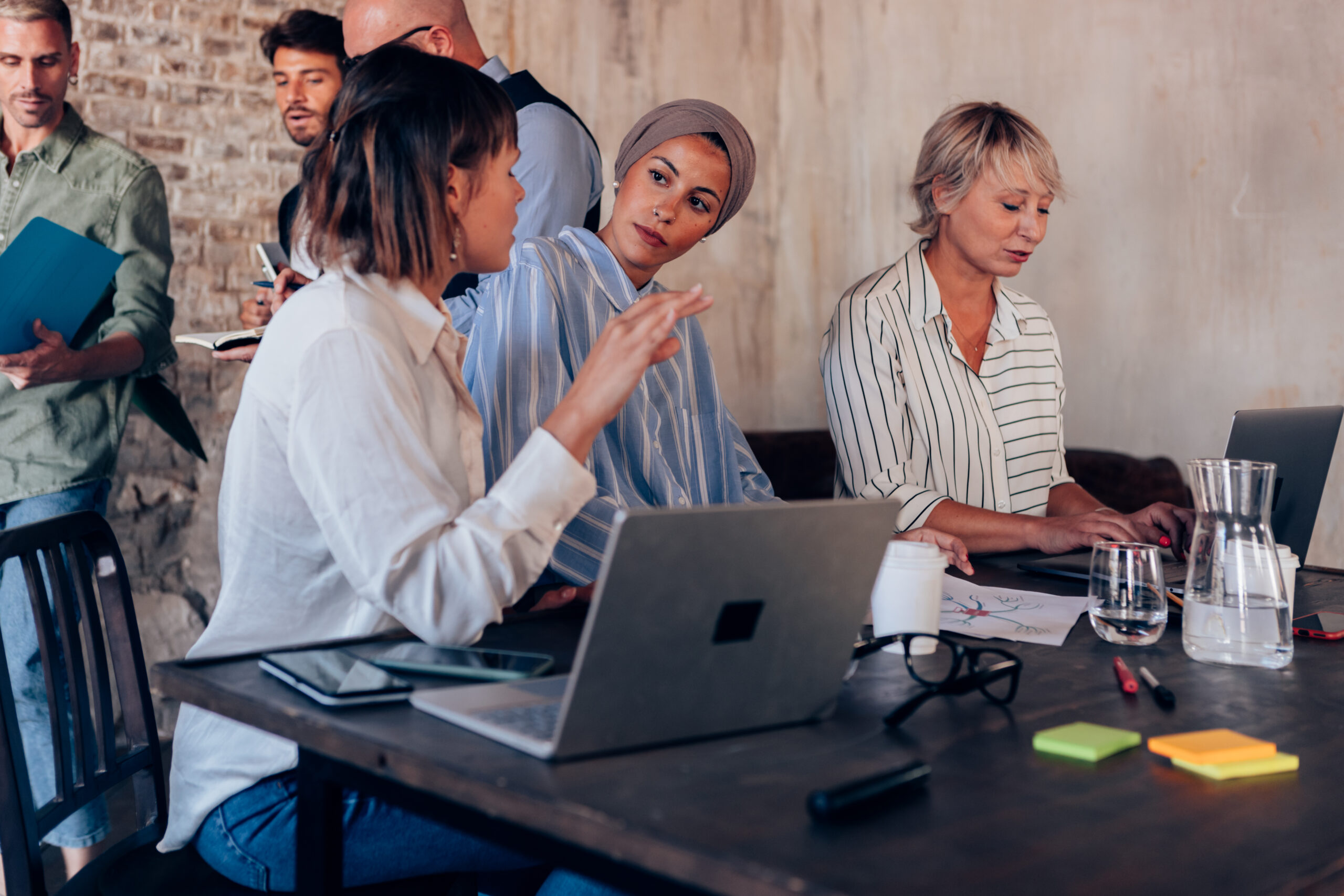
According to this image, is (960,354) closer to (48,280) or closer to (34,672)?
(48,280)

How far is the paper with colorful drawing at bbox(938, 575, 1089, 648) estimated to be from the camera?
4.38ft

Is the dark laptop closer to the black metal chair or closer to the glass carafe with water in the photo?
the glass carafe with water

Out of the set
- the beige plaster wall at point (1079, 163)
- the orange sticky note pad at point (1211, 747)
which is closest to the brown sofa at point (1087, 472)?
the beige plaster wall at point (1079, 163)

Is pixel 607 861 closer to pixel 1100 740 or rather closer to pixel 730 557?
pixel 730 557

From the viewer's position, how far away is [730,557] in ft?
2.71

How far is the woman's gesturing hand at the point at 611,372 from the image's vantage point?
1186 mm

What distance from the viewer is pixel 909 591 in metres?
1.19

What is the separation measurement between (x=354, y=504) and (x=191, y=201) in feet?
8.79

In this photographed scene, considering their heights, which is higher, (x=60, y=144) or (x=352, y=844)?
(x=60, y=144)

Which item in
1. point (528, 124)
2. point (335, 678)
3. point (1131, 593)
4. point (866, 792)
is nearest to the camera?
point (866, 792)

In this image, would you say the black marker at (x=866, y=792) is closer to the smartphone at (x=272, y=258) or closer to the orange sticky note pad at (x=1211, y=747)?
the orange sticky note pad at (x=1211, y=747)

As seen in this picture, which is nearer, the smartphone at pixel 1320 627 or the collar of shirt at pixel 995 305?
the smartphone at pixel 1320 627

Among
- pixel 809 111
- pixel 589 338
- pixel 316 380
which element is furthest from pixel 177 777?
pixel 809 111

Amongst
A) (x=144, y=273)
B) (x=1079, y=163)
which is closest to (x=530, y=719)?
(x=144, y=273)
